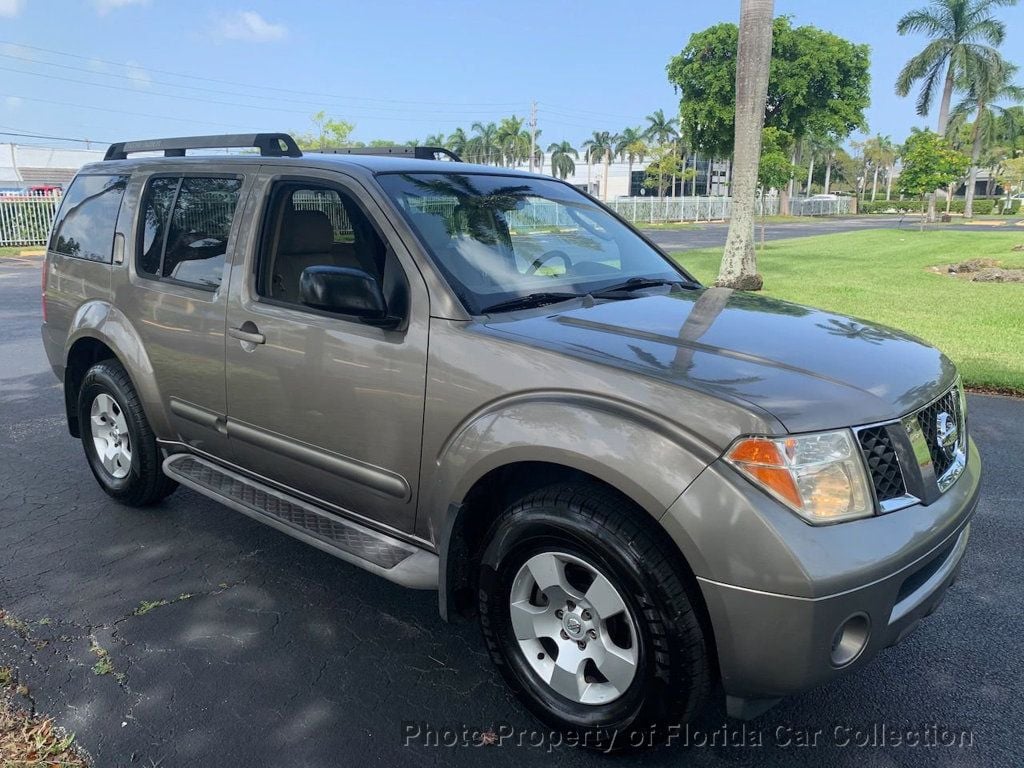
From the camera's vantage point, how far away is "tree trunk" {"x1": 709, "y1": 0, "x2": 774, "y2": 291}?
464 inches

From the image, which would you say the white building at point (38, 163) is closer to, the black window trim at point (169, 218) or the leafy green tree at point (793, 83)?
the leafy green tree at point (793, 83)

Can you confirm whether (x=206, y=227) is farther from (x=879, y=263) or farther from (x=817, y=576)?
(x=879, y=263)

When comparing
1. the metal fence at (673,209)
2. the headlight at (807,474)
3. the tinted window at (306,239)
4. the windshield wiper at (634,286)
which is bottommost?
the headlight at (807,474)

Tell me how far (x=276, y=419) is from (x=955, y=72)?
184ft

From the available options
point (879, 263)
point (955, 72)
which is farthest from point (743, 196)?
point (955, 72)

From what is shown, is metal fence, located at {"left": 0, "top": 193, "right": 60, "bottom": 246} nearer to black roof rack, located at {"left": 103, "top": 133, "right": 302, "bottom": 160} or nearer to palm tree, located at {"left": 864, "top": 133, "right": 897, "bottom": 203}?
black roof rack, located at {"left": 103, "top": 133, "right": 302, "bottom": 160}

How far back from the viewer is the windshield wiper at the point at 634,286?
3.42 metres

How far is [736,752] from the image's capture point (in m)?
2.62

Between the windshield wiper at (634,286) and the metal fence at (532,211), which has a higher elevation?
the metal fence at (532,211)

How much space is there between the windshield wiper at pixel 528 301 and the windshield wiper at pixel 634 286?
0.14 metres

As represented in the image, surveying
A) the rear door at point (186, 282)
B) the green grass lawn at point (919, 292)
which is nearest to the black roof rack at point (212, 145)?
the rear door at point (186, 282)

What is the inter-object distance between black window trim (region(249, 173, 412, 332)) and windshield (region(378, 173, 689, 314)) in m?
0.13

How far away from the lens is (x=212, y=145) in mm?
4066

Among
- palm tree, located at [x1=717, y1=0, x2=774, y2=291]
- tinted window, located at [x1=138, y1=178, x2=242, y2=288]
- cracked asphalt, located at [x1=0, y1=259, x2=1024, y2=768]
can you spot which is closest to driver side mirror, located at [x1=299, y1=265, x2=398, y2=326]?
tinted window, located at [x1=138, y1=178, x2=242, y2=288]
